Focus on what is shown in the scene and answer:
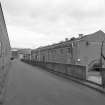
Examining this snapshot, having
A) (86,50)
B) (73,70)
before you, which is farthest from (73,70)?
(86,50)

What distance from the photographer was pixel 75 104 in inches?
243

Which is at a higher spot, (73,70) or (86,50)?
(86,50)

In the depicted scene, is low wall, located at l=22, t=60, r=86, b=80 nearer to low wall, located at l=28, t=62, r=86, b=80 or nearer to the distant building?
low wall, located at l=28, t=62, r=86, b=80

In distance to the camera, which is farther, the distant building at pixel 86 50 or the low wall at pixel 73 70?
the distant building at pixel 86 50

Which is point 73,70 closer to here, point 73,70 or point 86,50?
point 73,70

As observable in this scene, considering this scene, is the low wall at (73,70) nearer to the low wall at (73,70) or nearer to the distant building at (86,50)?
the low wall at (73,70)

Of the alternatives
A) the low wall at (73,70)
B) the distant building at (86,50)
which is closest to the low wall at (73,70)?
the low wall at (73,70)

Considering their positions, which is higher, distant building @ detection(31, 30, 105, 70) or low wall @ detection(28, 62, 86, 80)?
distant building @ detection(31, 30, 105, 70)

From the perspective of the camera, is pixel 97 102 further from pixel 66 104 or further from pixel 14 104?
pixel 14 104

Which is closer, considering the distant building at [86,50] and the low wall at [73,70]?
the low wall at [73,70]

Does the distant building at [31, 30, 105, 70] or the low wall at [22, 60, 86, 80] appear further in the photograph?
the distant building at [31, 30, 105, 70]

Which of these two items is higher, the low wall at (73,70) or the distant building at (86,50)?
the distant building at (86,50)

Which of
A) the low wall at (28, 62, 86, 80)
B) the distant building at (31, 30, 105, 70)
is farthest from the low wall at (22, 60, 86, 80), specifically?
the distant building at (31, 30, 105, 70)

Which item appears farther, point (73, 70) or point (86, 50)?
point (86, 50)
